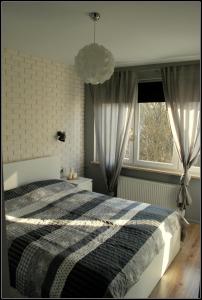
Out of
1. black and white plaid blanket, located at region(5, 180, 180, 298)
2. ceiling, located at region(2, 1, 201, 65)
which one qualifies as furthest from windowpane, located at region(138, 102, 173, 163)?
black and white plaid blanket, located at region(5, 180, 180, 298)

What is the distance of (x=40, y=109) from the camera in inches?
142

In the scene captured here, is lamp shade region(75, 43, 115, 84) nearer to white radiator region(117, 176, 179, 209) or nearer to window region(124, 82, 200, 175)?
window region(124, 82, 200, 175)

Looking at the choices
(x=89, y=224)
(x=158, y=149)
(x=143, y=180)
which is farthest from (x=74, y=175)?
(x=89, y=224)

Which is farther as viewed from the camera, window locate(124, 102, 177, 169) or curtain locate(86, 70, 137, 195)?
curtain locate(86, 70, 137, 195)

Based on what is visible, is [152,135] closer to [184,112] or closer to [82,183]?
[184,112]

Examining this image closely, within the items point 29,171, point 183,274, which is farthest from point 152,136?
point 183,274

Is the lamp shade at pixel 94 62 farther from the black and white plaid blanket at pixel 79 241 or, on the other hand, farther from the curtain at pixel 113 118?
the curtain at pixel 113 118

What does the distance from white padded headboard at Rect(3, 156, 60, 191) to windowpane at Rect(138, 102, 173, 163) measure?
142 centimetres

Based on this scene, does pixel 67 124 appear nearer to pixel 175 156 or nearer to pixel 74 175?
pixel 74 175

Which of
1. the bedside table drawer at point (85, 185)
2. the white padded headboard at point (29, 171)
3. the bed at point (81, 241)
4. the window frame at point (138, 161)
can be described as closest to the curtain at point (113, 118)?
the window frame at point (138, 161)

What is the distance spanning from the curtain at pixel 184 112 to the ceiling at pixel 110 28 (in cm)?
22

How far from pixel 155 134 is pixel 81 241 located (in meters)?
2.35

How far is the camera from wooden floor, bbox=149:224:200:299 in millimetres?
2135

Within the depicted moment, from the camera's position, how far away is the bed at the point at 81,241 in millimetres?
1733
